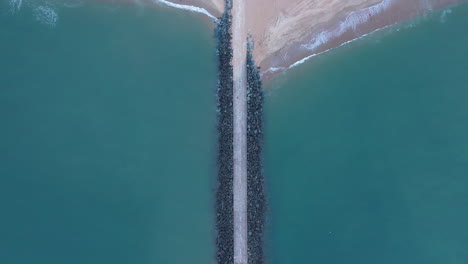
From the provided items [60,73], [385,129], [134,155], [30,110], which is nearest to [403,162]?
[385,129]

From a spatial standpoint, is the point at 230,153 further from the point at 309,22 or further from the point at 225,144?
the point at 309,22

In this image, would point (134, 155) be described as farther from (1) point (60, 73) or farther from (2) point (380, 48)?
(2) point (380, 48)

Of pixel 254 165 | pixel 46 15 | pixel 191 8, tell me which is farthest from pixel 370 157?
pixel 46 15

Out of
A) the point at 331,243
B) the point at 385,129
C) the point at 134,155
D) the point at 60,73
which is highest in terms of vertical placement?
the point at 60,73

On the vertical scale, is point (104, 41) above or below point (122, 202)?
above

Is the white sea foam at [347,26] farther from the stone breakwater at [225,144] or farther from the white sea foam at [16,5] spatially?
the white sea foam at [16,5]

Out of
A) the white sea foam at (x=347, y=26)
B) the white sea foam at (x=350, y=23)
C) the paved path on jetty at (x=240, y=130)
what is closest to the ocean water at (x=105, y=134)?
the paved path on jetty at (x=240, y=130)

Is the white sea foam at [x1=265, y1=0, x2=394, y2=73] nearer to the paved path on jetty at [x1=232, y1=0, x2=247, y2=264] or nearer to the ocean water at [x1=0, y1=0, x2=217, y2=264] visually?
the paved path on jetty at [x1=232, y1=0, x2=247, y2=264]
